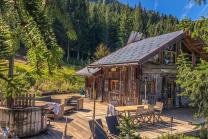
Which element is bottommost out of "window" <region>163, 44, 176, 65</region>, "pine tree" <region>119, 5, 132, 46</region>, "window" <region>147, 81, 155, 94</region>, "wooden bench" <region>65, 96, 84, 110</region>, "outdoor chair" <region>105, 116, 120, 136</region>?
"outdoor chair" <region>105, 116, 120, 136</region>

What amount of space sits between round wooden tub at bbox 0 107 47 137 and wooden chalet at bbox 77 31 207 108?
9.63m

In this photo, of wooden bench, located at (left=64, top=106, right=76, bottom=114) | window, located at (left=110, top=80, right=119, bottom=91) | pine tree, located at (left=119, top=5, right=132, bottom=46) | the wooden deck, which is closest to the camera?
the wooden deck

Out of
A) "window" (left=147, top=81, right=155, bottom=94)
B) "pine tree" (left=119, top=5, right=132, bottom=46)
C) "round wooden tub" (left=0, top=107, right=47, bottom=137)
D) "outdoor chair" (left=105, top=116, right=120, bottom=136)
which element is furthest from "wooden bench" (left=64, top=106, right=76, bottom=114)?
"pine tree" (left=119, top=5, right=132, bottom=46)

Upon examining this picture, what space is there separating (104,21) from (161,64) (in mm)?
58266

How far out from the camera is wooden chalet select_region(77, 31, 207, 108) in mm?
22859

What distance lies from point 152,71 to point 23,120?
1314cm

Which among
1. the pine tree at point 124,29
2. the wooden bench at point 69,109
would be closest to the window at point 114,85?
the wooden bench at point 69,109

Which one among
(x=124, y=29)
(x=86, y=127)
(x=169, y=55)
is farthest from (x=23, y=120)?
(x=124, y=29)

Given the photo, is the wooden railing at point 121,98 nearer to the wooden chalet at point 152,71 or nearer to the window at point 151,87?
the wooden chalet at point 152,71

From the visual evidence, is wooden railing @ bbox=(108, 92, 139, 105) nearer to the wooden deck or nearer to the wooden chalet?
the wooden chalet

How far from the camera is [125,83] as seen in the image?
24.3 meters

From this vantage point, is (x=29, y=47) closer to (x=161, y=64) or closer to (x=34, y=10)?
(x=34, y=10)

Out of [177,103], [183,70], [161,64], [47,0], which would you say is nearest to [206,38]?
[183,70]

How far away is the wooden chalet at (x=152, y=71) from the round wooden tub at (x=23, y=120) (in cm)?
963
